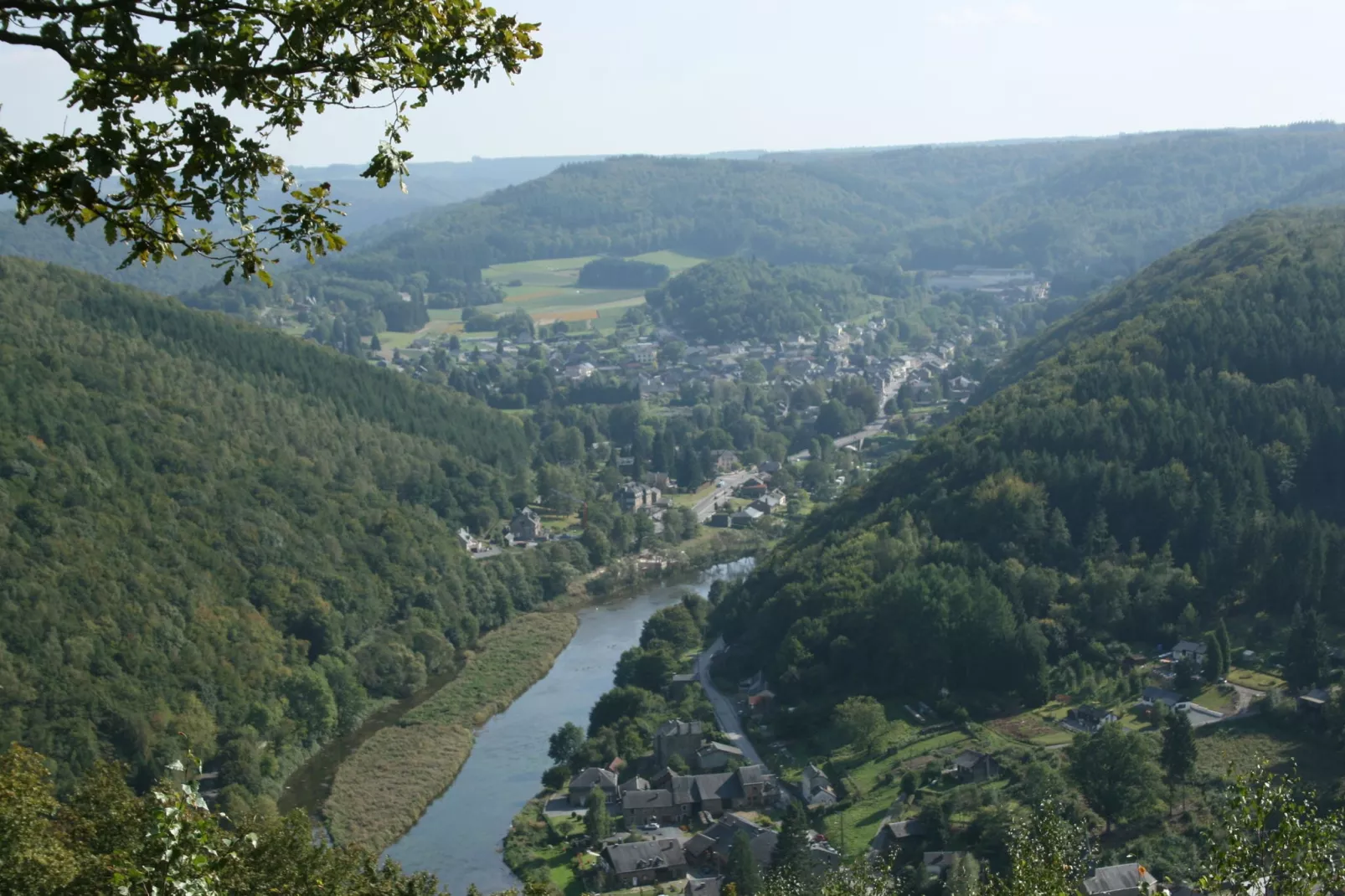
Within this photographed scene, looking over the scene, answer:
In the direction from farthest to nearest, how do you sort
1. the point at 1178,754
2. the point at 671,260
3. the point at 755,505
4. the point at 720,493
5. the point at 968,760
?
the point at 671,260 < the point at 720,493 < the point at 755,505 < the point at 968,760 < the point at 1178,754

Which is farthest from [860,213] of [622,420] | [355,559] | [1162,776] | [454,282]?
[1162,776]

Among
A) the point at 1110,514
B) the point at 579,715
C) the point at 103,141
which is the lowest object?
the point at 579,715

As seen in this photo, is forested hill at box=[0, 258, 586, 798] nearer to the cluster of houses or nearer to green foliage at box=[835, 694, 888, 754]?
the cluster of houses

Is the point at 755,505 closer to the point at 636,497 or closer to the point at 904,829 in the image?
the point at 636,497

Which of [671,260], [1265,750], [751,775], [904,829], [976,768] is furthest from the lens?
[671,260]

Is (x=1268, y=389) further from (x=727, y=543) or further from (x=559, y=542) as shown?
(x=559, y=542)

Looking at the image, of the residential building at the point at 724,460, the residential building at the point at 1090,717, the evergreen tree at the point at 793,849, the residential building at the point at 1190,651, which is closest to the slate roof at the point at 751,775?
the evergreen tree at the point at 793,849

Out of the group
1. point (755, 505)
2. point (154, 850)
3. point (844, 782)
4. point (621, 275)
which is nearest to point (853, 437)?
point (755, 505)
